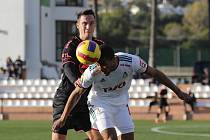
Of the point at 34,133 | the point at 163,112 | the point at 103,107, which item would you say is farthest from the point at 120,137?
the point at 163,112

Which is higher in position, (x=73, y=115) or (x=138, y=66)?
(x=138, y=66)

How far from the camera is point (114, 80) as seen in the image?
9.83 meters

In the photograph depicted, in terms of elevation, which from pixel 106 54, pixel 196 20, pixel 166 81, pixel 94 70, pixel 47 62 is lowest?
pixel 166 81

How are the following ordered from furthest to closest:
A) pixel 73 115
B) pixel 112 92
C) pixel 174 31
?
pixel 174 31 → pixel 73 115 → pixel 112 92

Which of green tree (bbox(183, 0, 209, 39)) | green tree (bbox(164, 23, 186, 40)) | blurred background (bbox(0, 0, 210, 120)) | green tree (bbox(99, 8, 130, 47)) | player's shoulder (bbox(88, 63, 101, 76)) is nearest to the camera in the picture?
player's shoulder (bbox(88, 63, 101, 76))

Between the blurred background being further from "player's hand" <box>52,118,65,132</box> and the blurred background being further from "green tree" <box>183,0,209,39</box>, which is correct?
"green tree" <box>183,0,209,39</box>

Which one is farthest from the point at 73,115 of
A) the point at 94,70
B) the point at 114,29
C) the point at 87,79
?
the point at 114,29

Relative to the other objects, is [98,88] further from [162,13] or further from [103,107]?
[162,13]

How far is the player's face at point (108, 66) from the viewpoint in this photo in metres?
9.49

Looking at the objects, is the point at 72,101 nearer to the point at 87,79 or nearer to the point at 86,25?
the point at 87,79

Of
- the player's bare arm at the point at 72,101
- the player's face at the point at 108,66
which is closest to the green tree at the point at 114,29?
the player's bare arm at the point at 72,101

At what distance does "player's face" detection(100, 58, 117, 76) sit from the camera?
949 centimetres

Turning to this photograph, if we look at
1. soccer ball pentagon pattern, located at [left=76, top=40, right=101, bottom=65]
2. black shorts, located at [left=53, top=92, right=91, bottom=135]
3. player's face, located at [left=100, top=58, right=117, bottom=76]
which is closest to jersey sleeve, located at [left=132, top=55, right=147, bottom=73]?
player's face, located at [left=100, top=58, right=117, bottom=76]

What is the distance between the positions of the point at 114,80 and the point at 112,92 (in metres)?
0.27
